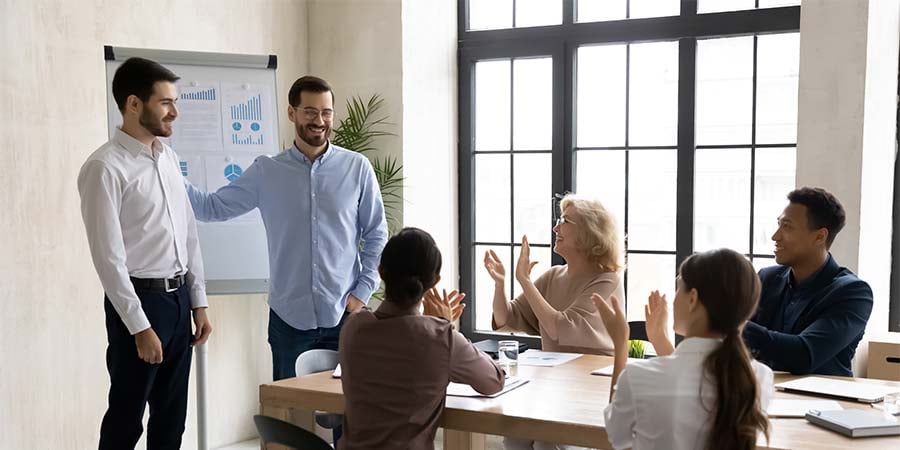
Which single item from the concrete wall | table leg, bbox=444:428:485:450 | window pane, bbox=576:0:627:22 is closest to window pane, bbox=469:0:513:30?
window pane, bbox=576:0:627:22

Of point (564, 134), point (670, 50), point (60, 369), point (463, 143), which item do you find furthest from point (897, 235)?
point (60, 369)

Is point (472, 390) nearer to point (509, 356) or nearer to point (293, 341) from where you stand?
point (509, 356)

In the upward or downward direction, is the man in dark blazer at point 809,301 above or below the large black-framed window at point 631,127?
below

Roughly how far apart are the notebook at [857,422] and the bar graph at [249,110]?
10.1ft

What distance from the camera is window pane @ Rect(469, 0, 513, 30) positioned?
5.55 m

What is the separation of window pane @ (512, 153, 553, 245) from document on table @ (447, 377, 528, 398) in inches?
103

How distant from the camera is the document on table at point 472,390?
275cm

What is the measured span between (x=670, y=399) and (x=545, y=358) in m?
1.26

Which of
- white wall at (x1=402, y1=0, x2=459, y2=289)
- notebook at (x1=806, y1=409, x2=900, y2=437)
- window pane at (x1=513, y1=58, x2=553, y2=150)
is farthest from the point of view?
window pane at (x1=513, y1=58, x2=553, y2=150)

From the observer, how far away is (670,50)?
200 inches

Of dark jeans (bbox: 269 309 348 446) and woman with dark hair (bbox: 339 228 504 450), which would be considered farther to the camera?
dark jeans (bbox: 269 309 348 446)

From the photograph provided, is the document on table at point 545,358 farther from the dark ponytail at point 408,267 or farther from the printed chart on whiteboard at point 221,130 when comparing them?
the printed chart on whiteboard at point 221,130

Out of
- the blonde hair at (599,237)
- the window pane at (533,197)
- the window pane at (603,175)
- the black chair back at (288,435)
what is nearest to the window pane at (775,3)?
the window pane at (603,175)

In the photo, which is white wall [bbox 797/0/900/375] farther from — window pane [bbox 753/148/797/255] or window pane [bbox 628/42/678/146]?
window pane [bbox 628/42/678/146]
